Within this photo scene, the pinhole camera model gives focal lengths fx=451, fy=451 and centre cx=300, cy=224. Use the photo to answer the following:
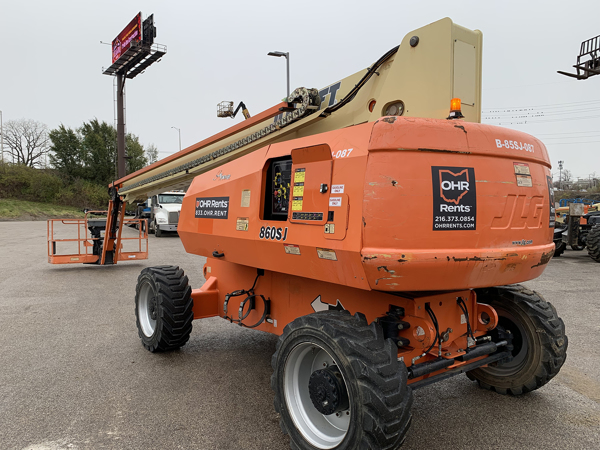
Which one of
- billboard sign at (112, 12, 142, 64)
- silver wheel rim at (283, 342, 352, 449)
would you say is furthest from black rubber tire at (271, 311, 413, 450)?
billboard sign at (112, 12, 142, 64)

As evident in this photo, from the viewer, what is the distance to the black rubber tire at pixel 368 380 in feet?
8.27

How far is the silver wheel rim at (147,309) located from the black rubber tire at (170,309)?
5cm

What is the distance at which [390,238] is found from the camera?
103 inches

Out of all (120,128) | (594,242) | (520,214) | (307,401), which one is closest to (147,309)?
(307,401)

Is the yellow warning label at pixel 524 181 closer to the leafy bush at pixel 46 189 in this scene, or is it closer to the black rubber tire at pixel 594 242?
the black rubber tire at pixel 594 242

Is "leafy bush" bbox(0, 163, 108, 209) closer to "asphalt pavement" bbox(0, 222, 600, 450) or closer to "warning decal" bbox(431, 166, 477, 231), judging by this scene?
"asphalt pavement" bbox(0, 222, 600, 450)

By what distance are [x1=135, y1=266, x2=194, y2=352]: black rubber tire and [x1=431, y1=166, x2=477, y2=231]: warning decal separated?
3217 mm

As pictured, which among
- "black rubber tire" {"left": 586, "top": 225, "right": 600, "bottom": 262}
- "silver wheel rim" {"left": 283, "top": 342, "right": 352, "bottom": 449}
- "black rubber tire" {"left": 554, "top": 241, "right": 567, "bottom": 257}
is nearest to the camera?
"silver wheel rim" {"left": 283, "top": 342, "right": 352, "bottom": 449}

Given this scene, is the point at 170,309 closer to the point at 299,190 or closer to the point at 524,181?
the point at 299,190

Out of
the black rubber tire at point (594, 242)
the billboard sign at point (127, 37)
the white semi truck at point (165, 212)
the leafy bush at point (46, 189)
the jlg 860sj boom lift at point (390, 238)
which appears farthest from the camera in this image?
the leafy bush at point (46, 189)

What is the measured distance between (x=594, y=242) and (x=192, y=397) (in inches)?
510

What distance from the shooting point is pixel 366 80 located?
3.70 metres

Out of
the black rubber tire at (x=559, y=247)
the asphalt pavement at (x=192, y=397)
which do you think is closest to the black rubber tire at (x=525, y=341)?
the asphalt pavement at (x=192, y=397)

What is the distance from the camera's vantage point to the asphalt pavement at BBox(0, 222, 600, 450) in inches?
130
